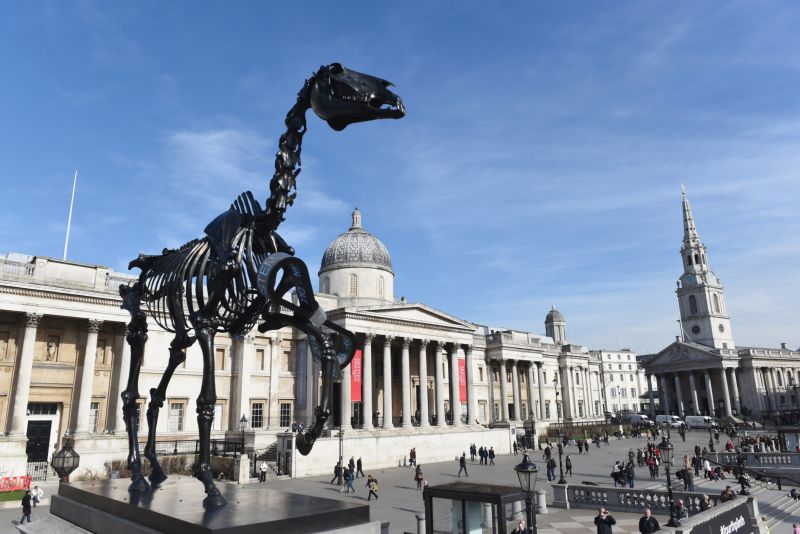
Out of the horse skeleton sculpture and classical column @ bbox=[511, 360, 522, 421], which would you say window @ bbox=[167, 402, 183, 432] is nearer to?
the horse skeleton sculpture

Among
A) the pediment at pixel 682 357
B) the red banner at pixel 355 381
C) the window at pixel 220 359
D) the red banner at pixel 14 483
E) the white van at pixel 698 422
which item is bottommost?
the red banner at pixel 14 483

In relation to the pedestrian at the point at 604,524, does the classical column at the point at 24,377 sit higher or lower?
higher

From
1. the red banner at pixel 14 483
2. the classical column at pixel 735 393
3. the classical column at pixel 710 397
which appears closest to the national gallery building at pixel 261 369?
the red banner at pixel 14 483

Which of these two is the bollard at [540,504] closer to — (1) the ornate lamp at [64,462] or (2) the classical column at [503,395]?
(1) the ornate lamp at [64,462]

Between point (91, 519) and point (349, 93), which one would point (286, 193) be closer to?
point (349, 93)

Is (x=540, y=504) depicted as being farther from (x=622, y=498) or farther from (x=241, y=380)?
(x=241, y=380)

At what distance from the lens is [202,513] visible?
21.1 ft

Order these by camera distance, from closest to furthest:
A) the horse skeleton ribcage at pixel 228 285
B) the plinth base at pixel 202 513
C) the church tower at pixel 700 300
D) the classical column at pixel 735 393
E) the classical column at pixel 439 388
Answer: the plinth base at pixel 202 513 → the horse skeleton ribcage at pixel 228 285 → the classical column at pixel 439 388 → the classical column at pixel 735 393 → the church tower at pixel 700 300

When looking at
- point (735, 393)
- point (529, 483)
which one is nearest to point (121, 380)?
point (529, 483)

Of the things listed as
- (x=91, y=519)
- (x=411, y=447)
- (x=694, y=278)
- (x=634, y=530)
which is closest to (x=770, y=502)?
(x=634, y=530)

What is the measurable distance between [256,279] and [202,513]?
3356 mm

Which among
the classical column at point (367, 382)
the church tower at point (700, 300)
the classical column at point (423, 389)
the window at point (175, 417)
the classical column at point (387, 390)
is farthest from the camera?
the church tower at point (700, 300)

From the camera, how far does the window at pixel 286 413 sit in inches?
1645

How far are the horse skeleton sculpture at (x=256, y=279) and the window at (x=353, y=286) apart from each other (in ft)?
125
